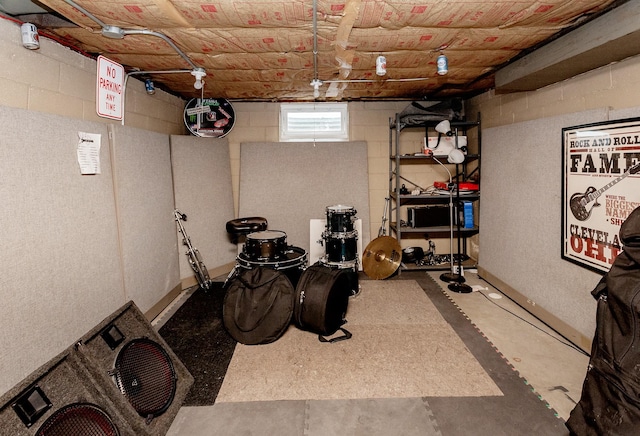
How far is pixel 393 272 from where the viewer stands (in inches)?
178

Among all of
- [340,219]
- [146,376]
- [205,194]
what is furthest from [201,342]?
[205,194]

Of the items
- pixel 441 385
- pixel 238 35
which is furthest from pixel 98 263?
pixel 441 385

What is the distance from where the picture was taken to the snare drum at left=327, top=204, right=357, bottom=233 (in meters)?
4.02

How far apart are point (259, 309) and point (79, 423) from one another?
1570 millimetres

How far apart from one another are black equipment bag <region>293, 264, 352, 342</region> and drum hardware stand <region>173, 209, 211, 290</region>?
5.12 ft

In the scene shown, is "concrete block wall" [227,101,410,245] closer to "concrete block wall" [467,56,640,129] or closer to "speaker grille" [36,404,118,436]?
"concrete block wall" [467,56,640,129]

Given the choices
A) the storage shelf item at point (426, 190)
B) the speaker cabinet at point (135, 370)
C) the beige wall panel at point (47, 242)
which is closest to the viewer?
the speaker cabinet at point (135, 370)

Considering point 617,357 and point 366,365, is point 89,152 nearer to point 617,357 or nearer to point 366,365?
point 366,365

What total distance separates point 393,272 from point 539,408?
2439mm

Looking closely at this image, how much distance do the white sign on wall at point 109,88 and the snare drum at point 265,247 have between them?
1.62 meters

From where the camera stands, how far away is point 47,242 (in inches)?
86.7

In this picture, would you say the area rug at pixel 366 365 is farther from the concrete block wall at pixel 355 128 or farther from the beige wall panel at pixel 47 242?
the concrete block wall at pixel 355 128

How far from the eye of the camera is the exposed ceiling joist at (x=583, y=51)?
6.48ft

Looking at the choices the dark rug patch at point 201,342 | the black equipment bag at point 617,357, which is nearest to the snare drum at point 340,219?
the dark rug patch at point 201,342
